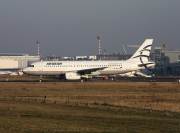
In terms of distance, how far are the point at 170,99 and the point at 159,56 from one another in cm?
13109

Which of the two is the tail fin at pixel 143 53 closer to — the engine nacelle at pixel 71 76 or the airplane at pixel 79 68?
the airplane at pixel 79 68

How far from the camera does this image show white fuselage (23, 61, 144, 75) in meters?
96.1

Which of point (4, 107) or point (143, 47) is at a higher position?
point (143, 47)

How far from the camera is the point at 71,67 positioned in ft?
317

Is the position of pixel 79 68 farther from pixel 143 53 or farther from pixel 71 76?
pixel 143 53

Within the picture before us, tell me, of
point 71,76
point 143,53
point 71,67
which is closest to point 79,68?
point 71,67

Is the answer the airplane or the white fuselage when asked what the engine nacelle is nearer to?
the airplane

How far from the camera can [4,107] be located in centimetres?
4200

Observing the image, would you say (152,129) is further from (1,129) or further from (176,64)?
(176,64)

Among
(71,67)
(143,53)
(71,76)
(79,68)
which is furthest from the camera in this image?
(143,53)

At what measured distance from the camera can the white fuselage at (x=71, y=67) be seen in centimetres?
9606

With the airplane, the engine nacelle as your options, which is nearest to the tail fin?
the airplane

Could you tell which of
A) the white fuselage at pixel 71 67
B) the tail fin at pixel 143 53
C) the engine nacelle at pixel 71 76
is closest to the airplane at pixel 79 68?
the white fuselage at pixel 71 67

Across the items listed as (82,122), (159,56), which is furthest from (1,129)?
(159,56)
